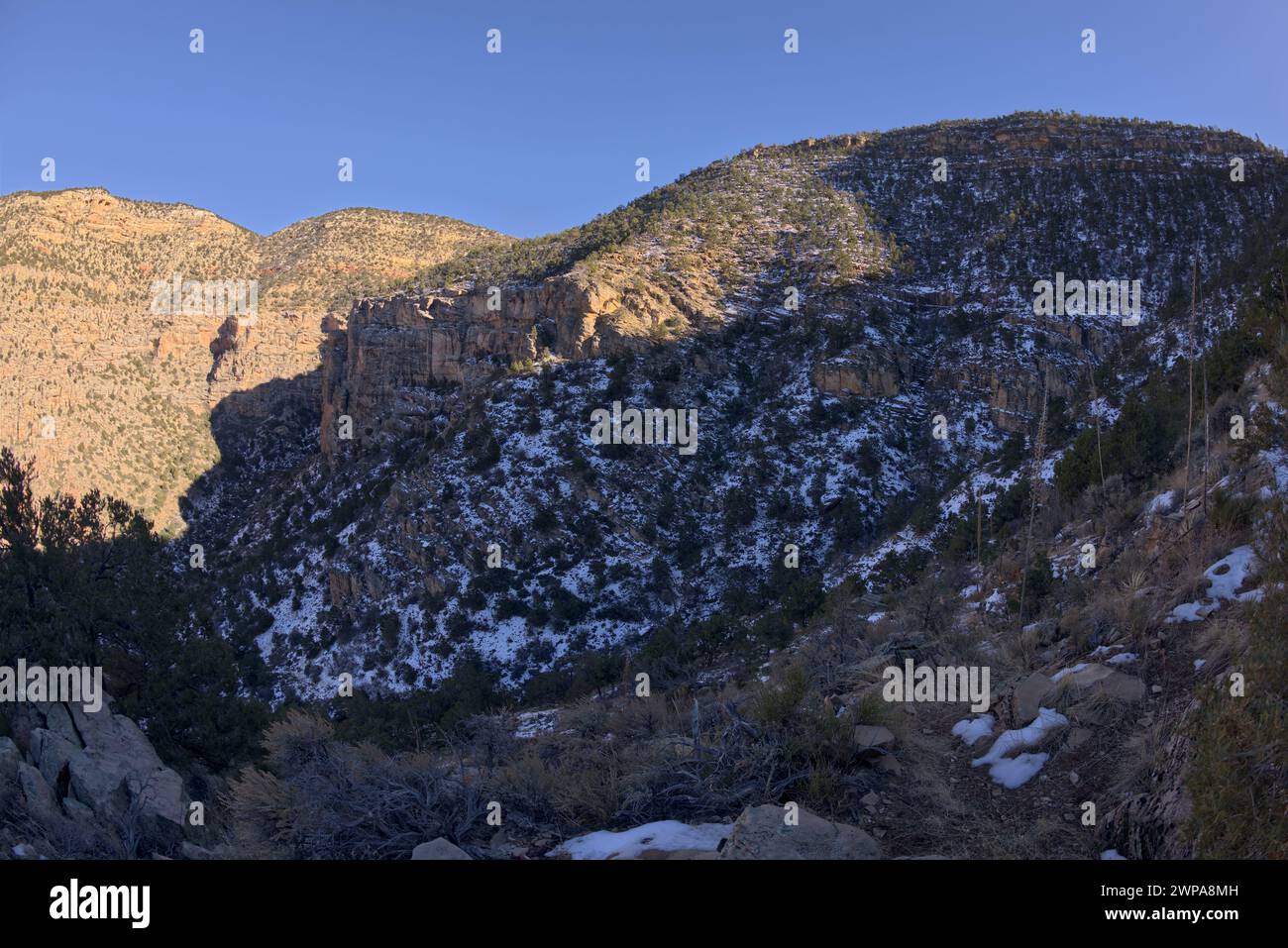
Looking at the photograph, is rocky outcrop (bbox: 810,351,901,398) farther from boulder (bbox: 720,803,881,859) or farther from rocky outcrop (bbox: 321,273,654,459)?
boulder (bbox: 720,803,881,859)

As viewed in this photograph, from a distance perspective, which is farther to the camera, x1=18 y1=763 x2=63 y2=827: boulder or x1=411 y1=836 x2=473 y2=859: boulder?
x1=18 y1=763 x2=63 y2=827: boulder

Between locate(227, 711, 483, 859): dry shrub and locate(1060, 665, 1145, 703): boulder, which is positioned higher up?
locate(1060, 665, 1145, 703): boulder

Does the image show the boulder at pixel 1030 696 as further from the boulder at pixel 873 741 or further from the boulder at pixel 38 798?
the boulder at pixel 38 798

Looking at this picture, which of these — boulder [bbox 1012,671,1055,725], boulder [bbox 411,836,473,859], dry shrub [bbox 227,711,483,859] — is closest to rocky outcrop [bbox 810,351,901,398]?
boulder [bbox 1012,671,1055,725]

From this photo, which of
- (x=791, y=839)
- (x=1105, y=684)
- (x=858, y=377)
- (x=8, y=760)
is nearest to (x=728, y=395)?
(x=858, y=377)

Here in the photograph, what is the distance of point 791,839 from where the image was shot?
3.46m

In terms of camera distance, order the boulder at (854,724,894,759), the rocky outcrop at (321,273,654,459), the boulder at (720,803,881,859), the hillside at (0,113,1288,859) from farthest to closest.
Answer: the rocky outcrop at (321,273,654,459)
the boulder at (854,724,894,759)
the hillside at (0,113,1288,859)
the boulder at (720,803,881,859)

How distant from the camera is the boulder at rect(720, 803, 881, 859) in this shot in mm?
3383

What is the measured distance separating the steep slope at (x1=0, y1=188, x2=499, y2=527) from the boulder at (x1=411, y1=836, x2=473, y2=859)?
1864 inches

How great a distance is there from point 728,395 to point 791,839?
27.8 meters

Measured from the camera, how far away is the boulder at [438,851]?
3.66m

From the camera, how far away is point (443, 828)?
4172 millimetres

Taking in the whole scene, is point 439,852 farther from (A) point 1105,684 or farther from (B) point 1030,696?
(A) point 1105,684
